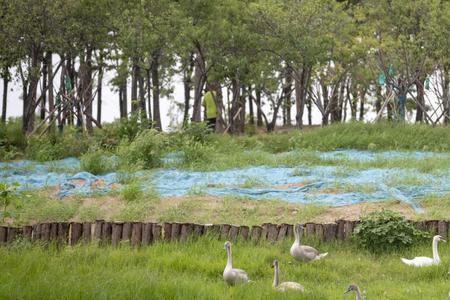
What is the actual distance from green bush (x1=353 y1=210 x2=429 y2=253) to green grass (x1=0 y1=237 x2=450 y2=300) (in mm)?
139

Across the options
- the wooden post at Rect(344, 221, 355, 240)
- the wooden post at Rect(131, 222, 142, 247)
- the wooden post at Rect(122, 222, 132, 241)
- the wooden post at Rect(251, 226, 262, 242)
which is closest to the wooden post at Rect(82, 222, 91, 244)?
the wooden post at Rect(122, 222, 132, 241)

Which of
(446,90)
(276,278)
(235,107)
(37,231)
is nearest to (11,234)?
(37,231)

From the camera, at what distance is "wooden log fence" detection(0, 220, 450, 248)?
1026cm

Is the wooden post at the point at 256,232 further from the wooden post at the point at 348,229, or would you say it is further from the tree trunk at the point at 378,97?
the tree trunk at the point at 378,97

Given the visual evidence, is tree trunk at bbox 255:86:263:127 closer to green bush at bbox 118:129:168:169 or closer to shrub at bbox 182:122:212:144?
shrub at bbox 182:122:212:144

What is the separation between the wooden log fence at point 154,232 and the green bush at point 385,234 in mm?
234

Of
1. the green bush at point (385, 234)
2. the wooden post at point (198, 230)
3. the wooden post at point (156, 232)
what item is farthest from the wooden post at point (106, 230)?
the green bush at point (385, 234)

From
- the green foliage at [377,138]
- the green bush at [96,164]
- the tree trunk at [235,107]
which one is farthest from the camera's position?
the tree trunk at [235,107]

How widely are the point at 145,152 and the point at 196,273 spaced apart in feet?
21.6

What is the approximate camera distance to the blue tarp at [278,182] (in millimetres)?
12562

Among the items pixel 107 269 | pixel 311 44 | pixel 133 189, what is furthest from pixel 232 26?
pixel 107 269

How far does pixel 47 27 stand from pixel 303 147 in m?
7.43

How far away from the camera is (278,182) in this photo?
1384 cm

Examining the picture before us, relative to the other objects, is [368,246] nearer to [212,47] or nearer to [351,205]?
[351,205]
